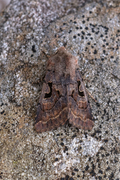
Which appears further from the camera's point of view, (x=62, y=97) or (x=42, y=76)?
(x=42, y=76)

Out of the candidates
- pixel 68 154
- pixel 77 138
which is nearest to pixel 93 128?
pixel 77 138

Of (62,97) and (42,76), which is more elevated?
(42,76)

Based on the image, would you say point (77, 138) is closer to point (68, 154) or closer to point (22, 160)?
point (68, 154)

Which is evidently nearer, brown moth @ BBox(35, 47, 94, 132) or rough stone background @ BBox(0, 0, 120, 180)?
rough stone background @ BBox(0, 0, 120, 180)

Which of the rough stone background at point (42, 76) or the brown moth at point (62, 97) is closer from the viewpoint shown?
the rough stone background at point (42, 76)
